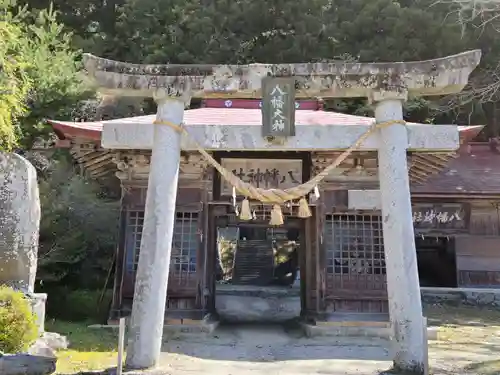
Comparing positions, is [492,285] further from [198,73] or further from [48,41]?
[48,41]

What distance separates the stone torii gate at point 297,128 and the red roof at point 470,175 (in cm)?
782

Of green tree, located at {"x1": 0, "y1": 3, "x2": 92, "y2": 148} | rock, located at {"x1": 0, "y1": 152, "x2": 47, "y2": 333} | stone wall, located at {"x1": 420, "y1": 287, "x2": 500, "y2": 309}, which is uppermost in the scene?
green tree, located at {"x1": 0, "y1": 3, "x2": 92, "y2": 148}

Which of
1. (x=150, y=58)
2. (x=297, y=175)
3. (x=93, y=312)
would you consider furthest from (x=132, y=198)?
(x=150, y=58)

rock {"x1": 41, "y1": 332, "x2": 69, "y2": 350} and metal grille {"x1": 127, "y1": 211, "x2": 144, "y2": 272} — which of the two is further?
metal grille {"x1": 127, "y1": 211, "x2": 144, "y2": 272}

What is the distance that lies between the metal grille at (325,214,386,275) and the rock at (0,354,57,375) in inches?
246

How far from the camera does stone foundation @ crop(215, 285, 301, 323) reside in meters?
13.0

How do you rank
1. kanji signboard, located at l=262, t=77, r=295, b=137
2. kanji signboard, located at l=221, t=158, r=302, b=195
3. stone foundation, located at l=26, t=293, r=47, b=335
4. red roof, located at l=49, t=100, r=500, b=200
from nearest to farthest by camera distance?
1. kanji signboard, located at l=262, t=77, r=295, b=137
2. stone foundation, located at l=26, t=293, r=47, b=335
3. red roof, located at l=49, t=100, r=500, b=200
4. kanji signboard, located at l=221, t=158, r=302, b=195

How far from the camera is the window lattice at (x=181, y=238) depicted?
33.1 ft

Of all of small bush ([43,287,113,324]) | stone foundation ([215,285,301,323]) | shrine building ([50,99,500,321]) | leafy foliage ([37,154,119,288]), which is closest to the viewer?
shrine building ([50,99,500,321])

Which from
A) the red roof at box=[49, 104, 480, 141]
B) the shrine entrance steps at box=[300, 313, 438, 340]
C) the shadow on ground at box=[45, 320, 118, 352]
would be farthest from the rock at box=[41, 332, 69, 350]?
the shrine entrance steps at box=[300, 313, 438, 340]

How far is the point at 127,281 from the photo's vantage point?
999 cm

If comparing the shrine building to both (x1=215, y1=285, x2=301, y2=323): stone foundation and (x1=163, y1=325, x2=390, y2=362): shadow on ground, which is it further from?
(x1=215, y1=285, x2=301, y2=323): stone foundation

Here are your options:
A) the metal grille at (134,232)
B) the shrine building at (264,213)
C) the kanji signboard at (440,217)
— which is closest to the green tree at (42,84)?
the shrine building at (264,213)

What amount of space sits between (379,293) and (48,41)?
448 inches
